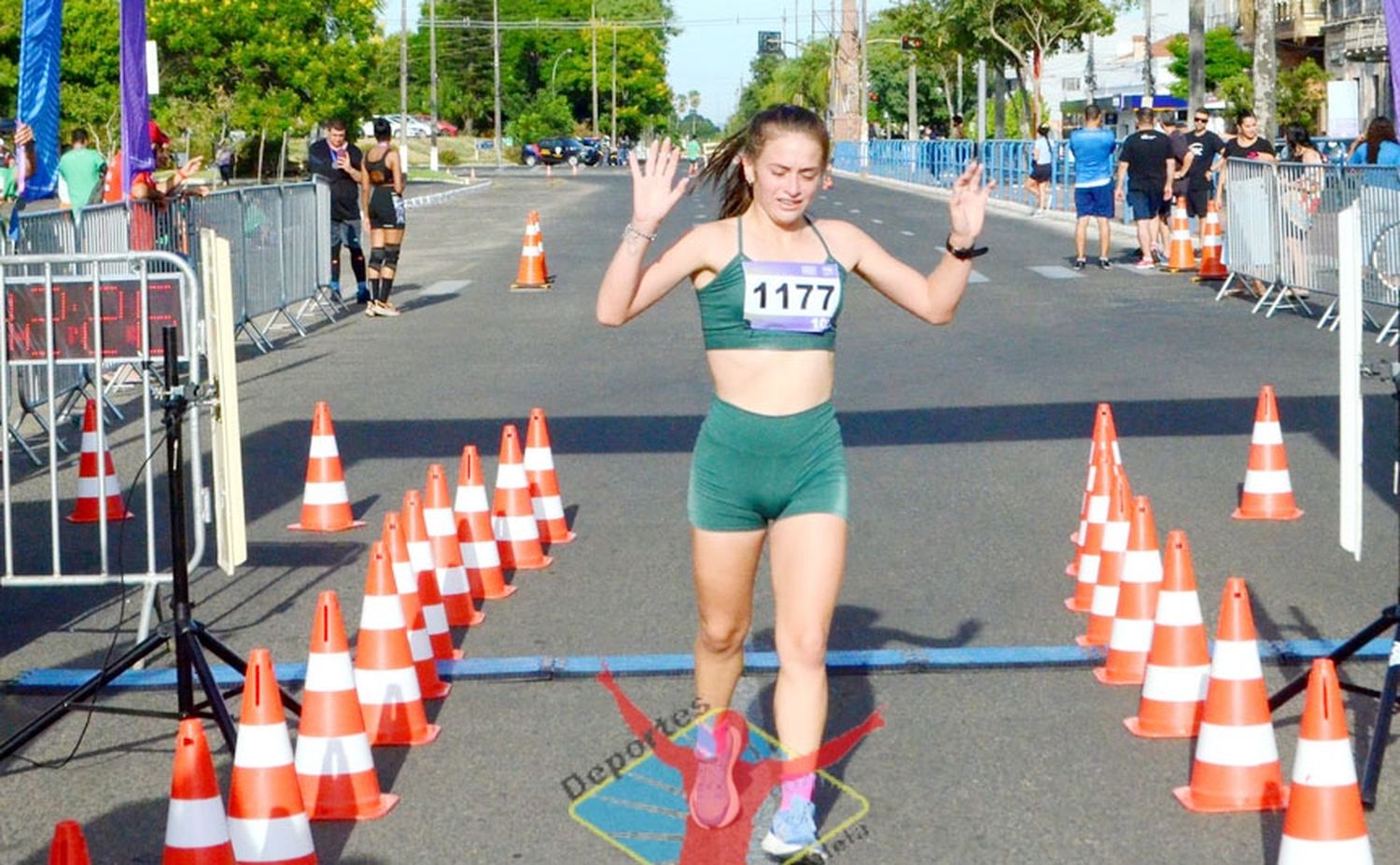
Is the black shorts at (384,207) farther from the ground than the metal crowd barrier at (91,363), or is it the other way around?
the black shorts at (384,207)

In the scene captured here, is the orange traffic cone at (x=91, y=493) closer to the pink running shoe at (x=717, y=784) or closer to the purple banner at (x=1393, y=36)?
the pink running shoe at (x=717, y=784)

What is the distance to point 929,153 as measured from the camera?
220 ft

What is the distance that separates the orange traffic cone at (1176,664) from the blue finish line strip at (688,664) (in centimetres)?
85

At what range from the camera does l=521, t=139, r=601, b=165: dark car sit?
106562 millimetres

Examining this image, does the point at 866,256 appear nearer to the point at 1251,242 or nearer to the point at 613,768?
the point at 613,768

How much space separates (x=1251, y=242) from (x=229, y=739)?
670 inches

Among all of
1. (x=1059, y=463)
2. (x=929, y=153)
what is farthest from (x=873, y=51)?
(x=1059, y=463)

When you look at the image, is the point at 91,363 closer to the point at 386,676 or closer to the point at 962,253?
the point at 386,676

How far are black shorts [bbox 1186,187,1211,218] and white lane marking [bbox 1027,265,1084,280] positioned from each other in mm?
1616

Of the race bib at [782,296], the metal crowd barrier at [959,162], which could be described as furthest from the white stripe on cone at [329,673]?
the metal crowd barrier at [959,162]

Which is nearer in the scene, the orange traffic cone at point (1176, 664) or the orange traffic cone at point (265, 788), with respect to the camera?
the orange traffic cone at point (265, 788)

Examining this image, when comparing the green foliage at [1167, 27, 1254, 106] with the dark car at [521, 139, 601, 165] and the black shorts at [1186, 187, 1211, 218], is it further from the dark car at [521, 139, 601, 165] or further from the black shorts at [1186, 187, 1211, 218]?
the black shorts at [1186, 187, 1211, 218]

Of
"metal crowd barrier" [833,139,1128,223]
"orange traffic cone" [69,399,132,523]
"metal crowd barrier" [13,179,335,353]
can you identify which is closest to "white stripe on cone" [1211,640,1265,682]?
"orange traffic cone" [69,399,132,523]

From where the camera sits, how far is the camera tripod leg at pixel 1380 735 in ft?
18.4
